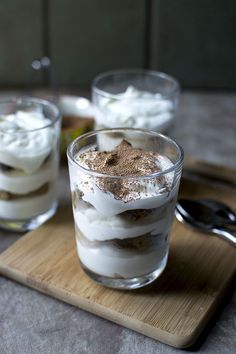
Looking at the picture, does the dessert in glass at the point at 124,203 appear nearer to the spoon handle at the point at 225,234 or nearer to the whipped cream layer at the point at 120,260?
the whipped cream layer at the point at 120,260

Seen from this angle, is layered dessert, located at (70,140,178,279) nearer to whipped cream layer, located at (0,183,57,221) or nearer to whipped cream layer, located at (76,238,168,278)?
whipped cream layer, located at (76,238,168,278)

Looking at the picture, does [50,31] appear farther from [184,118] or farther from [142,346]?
[142,346]

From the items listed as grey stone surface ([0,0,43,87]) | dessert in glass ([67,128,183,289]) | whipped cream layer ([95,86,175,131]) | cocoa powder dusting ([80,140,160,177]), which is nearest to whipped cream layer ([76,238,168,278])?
dessert in glass ([67,128,183,289])

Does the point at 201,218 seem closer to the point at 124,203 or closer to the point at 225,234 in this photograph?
the point at 225,234

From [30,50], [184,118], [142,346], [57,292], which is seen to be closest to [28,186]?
[57,292]

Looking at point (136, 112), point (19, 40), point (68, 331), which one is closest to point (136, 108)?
point (136, 112)

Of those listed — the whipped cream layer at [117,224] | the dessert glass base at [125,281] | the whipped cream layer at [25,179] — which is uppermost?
the whipped cream layer at [117,224]

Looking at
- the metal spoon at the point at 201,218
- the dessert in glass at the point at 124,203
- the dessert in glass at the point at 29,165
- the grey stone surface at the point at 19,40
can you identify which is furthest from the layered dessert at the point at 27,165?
the grey stone surface at the point at 19,40
